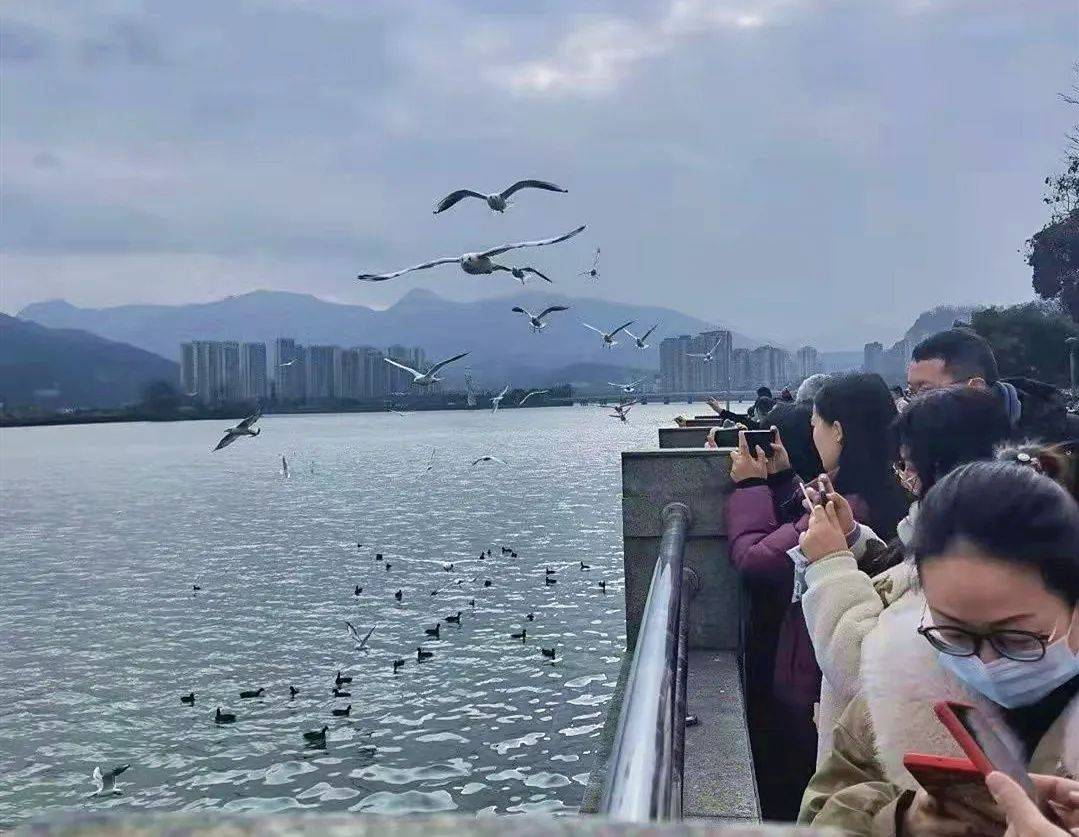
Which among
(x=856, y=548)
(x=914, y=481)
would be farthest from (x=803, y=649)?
(x=914, y=481)

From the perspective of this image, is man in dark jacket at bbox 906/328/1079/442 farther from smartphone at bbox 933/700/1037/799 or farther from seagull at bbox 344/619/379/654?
seagull at bbox 344/619/379/654

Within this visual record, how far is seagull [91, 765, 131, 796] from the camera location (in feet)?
40.5

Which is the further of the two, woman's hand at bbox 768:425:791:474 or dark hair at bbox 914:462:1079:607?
woman's hand at bbox 768:425:791:474

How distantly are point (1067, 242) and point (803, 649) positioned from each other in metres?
44.4

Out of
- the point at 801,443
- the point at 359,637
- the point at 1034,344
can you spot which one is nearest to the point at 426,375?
the point at 359,637

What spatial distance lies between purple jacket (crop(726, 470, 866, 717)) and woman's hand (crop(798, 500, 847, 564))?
94 centimetres

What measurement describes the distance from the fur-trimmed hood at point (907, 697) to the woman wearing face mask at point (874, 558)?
0.11 m

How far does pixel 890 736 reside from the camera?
214cm

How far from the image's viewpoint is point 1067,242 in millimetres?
42312

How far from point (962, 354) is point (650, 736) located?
340 centimetres

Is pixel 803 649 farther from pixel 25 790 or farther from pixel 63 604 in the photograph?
pixel 63 604

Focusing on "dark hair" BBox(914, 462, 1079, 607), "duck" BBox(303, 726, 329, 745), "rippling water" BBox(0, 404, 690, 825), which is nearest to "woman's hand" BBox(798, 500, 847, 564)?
"dark hair" BBox(914, 462, 1079, 607)

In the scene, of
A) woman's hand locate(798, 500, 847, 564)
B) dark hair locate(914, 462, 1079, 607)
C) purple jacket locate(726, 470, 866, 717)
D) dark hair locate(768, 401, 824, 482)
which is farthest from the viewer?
dark hair locate(768, 401, 824, 482)

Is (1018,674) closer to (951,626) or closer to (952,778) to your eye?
(951,626)
